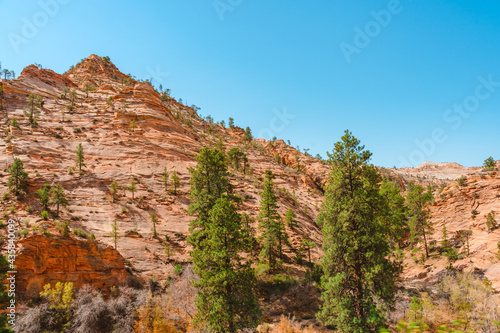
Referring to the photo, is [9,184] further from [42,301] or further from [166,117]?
[166,117]

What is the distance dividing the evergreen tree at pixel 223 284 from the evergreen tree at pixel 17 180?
29.4m

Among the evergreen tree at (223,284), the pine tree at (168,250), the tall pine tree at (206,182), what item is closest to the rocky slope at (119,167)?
the pine tree at (168,250)

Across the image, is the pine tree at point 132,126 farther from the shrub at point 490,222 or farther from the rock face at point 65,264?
the shrub at point 490,222

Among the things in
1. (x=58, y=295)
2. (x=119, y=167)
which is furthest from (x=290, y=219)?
(x=119, y=167)

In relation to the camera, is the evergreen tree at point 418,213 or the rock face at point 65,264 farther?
the evergreen tree at point 418,213

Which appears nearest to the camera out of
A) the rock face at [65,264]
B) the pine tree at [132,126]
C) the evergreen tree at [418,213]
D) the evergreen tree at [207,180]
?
the rock face at [65,264]

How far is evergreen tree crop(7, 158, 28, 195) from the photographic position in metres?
31.7

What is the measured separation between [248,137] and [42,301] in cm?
10355

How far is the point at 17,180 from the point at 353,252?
137 feet

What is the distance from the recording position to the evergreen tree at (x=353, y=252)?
1516 centimetres

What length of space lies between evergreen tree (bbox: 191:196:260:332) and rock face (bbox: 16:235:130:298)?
→ 388 inches

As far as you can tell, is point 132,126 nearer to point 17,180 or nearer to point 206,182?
point 17,180

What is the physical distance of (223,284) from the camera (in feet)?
56.2

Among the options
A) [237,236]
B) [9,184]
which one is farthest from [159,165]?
[237,236]
